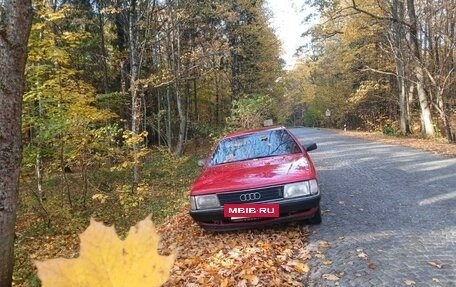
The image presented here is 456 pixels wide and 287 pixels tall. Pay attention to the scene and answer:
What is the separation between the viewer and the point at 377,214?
572 centimetres

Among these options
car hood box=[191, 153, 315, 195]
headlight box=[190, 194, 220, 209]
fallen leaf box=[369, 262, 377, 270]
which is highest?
car hood box=[191, 153, 315, 195]

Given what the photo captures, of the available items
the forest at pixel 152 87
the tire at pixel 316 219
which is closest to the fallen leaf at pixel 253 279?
the tire at pixel 316 219

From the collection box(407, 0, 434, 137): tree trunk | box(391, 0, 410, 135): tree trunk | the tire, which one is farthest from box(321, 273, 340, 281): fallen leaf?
box(407, 0, 434, 137): tree trunk

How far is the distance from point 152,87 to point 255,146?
21.5 feet

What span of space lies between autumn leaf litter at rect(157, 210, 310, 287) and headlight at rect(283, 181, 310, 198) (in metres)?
0.65

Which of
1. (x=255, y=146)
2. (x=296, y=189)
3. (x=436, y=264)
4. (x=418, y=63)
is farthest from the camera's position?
(x=418, y=63)

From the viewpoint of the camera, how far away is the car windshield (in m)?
6.25

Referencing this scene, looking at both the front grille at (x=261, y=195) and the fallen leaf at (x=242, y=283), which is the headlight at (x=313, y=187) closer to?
the front grille at (x=261, y=195)

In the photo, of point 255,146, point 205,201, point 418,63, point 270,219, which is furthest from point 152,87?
point 418,63

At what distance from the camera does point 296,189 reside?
4.83 m

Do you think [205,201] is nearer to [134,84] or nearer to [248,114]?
[134,84]

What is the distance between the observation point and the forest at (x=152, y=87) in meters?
9.16

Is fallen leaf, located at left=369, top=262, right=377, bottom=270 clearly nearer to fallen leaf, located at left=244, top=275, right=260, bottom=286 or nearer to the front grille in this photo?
fallen leaf, located at left=244, top=275, right=260, bottom=286

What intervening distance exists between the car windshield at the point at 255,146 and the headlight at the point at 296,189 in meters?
1.35
